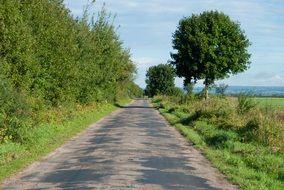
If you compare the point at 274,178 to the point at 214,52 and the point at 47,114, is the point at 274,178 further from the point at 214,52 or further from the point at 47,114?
the point at 214,52

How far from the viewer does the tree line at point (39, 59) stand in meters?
18.8

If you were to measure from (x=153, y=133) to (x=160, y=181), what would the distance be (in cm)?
1393

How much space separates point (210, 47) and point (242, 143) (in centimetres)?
4030

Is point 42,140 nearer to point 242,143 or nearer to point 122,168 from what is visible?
point 122,168

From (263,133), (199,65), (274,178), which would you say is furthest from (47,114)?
(199,65)

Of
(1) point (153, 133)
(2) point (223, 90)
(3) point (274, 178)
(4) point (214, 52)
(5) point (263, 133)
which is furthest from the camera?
(4) point (214, 52)

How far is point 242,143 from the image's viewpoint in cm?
2014

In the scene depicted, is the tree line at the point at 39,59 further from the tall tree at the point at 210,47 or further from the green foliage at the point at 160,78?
the green foliage at the point at 160,78

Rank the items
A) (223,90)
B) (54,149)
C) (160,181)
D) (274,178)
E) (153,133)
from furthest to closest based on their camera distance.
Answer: (223,90) < (153,133) < (54,149) < (274,178) < (160,181)

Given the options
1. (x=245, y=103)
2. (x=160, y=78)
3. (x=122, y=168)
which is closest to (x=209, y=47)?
(x=245, y=103)

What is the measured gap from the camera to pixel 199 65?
6097cm

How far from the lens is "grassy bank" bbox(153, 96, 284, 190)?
532 inches

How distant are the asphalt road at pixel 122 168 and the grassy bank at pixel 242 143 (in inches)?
22.2

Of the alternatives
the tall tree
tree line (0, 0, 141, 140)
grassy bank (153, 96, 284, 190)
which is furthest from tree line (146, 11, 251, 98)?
grassy bank (153, 96, 284, 190)
